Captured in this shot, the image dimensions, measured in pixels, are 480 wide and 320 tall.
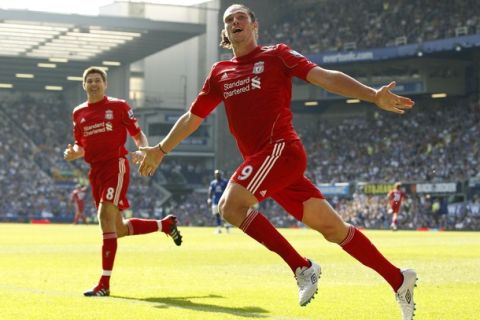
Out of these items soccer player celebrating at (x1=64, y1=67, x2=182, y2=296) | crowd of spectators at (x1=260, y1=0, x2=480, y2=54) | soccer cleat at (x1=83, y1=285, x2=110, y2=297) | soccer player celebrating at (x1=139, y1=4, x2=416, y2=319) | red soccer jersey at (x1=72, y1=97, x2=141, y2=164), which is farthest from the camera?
crowd of spectators at (x1=260, y1=0, x2=480, y2=54)

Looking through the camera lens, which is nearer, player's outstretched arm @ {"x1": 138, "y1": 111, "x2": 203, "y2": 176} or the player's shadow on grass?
player's outstretched arm @ {"x1": 138, "y1": 111, "x2": 203, "y2": 176}

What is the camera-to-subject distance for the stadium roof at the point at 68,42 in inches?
2074

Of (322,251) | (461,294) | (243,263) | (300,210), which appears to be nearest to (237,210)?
(300,210)

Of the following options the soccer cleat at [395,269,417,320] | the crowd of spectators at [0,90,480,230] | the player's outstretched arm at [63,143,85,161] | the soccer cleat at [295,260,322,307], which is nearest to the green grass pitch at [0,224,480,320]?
the soccer cleat at [295,260,322,307]

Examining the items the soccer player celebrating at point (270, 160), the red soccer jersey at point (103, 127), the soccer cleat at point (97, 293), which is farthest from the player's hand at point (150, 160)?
the red soccer jersey at point (103, 127)

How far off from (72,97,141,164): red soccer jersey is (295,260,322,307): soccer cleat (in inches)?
154

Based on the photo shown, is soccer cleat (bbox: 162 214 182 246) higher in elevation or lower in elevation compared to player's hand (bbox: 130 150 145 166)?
lower

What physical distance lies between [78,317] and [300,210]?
1.96 m

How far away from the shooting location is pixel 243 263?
50.3ft

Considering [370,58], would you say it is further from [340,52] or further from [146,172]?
[146,172]

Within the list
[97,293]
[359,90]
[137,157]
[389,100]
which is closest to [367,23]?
[97,293]

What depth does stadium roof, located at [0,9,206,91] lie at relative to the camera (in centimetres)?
5269

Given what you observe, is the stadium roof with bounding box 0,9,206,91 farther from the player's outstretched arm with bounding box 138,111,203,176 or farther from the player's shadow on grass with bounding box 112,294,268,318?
the player's outstretched arm with bounding box 138,111,203,176

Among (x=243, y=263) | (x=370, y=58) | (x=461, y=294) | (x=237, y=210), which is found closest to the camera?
(x=237, y=210)
